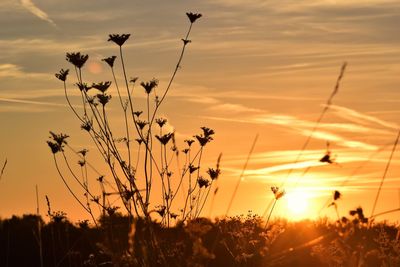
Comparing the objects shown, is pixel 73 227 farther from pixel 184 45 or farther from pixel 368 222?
pixel 368 222

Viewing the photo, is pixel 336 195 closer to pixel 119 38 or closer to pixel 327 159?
pixel 327 159

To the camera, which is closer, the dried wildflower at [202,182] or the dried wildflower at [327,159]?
the dried wildflower at [327,159]

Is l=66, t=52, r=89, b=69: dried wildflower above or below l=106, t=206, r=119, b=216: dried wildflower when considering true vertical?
above

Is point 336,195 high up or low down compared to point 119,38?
down

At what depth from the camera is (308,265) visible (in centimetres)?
988

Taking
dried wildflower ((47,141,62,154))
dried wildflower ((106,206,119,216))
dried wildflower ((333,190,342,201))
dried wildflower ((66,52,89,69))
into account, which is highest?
dried wildflower ((66,52,89,69))

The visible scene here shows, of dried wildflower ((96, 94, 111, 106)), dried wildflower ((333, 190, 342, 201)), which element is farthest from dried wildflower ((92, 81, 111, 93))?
dried wildflower ((333, 190, 342, 201))

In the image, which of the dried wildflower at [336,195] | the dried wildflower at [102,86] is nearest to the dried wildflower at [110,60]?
the dried wildflower at [102,86]

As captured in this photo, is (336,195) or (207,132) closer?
(336,195)

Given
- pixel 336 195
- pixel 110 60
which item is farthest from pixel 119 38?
pixel 336 195

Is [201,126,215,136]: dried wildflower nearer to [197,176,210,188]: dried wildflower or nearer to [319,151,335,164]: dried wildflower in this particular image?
[197,176,210,188]: dried wildflower

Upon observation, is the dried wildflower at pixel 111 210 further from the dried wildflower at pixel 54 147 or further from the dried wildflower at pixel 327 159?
the dried wildflower at pixel 327 159

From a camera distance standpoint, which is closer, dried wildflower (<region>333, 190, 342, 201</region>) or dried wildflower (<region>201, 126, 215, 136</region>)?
dried wildflower (<region>333, 190, 342, 201</region>)

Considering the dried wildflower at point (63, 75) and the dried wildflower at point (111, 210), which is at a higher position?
the dried wildflower at point (63, 75)
